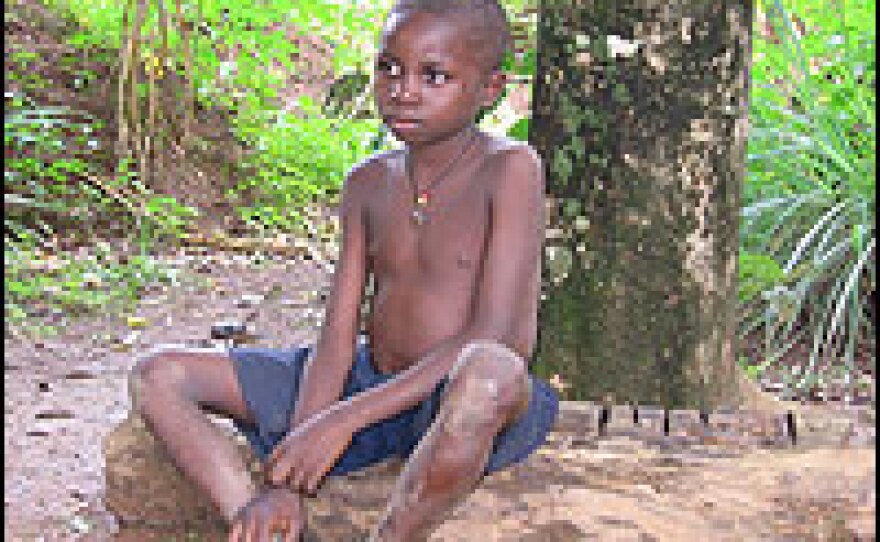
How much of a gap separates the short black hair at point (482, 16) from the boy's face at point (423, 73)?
20 mm

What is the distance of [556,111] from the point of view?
3.57 metres

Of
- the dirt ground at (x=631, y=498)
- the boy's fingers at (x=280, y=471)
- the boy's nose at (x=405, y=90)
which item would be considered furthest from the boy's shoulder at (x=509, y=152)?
the boy's fingers at (x=280, y=471)

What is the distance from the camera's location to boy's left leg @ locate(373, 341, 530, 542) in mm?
2502

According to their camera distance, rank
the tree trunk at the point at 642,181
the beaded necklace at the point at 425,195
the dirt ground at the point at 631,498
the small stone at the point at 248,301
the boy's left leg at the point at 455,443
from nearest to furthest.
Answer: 1. the boy's left leg at the point at 455,443
2. the dirt ground at the point at 631,498
3. the beaded necklace at the point at 425,195
4. the tree trunk at the point at 642,181
5. the small stone at the point at 248,301

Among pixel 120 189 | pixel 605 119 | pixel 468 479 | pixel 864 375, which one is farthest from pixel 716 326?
pixel 120 189

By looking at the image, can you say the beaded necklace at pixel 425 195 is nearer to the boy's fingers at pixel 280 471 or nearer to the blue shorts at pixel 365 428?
the blue shorts at pixel 365 428

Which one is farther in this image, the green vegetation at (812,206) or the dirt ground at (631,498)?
the green vegetation at (812,206)

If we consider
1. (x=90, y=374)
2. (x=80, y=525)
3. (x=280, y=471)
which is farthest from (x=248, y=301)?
(x=280, y=471)

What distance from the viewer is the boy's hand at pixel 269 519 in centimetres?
258

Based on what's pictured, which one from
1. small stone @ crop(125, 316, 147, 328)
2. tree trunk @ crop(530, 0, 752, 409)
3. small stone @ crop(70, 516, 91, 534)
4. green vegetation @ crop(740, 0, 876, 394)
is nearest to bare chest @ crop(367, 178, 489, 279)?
tree trunk @ crop(530, 0, 752, 409)

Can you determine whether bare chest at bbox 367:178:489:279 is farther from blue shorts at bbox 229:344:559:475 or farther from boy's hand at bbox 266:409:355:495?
boy's hand at bbox 266:409:355:495

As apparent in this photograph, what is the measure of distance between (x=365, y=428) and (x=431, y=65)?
69 centimetres

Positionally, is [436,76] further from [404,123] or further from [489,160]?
[489,160]

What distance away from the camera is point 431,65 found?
8.79 feet
